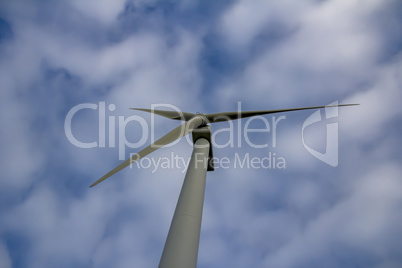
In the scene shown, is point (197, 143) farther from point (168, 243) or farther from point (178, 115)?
point (168, 243)

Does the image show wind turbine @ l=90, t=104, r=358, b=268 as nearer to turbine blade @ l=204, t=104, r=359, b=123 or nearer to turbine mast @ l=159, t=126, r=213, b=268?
turbine mast @ l=159, t=126, r=213, b=268

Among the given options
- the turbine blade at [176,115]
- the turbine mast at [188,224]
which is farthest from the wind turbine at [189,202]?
the turbine blade at [176,115]

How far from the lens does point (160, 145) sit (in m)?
18.5

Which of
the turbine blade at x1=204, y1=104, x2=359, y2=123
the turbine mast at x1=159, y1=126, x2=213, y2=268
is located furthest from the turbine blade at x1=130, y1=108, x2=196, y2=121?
the turbine mast at x1=159, y1=126, x2=213, y2=268

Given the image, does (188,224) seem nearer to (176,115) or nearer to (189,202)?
(189,202)

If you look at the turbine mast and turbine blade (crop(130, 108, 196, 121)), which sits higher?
turbine blade (crop(130, 108, 196, 121))

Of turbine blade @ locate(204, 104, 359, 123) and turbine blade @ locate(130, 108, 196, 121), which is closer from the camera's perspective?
A: turbine blade @ locate(204, 104, 359, 123)

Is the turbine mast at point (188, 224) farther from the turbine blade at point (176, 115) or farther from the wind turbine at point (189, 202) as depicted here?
the turbine blade at point (176, 115)

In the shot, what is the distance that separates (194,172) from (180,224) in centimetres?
358

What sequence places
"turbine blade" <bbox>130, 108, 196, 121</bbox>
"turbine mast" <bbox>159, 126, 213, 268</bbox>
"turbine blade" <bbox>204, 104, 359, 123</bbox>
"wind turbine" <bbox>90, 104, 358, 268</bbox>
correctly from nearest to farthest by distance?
1. "turbine mast" <bbox>159, 126, 213, 268</bbox>
2. "wind turbine" <bbox>90, 104, 358, 268</bbox>
3. "turbine blade" <bbox>204, 104, 359, 123</bbox>
4. "turbine blade" <bbox>130, 108, 196, 121</bbox>

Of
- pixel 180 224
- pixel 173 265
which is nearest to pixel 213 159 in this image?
pixel 180 224

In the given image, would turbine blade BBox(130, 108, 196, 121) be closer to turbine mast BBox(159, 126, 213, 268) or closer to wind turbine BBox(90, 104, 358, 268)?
wind turbine BBox(90, 104, 358, 268)

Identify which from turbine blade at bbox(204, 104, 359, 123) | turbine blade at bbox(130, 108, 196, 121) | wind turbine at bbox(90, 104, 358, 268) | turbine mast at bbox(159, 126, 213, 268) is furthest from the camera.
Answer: turbine blade at bbox(130, 108, 196, 121)

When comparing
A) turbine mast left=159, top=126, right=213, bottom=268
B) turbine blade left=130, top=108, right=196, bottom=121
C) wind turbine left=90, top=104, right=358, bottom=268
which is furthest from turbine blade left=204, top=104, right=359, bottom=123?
turbine mast left=159, top=126, right=213, bottom=268
